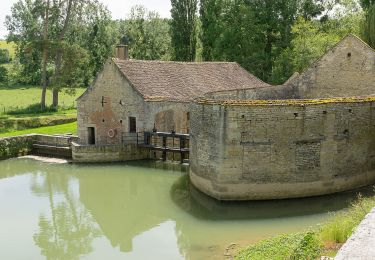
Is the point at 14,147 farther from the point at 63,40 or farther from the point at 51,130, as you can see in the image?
the point at 63,40

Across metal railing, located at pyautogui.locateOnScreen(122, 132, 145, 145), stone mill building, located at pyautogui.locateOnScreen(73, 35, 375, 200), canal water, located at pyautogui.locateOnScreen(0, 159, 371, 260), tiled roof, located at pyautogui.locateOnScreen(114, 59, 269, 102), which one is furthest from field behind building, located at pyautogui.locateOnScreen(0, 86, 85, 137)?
stone mill building, located at pyautogui.locateOnScreen(73, 35, 375, 200)

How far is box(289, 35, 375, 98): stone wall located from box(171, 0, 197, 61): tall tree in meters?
19.5

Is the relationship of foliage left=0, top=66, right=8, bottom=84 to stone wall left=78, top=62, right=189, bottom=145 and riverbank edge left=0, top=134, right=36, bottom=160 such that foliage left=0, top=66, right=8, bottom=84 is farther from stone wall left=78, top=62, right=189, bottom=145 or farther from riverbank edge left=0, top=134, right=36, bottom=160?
stone wall left=78, top=62, right=189, bottom=145

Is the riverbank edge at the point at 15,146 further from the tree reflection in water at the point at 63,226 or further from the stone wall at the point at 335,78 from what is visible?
the stone wall at the point at 335,78

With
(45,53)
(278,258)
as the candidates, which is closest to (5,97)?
(45,53)

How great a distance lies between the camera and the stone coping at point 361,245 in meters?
5.95

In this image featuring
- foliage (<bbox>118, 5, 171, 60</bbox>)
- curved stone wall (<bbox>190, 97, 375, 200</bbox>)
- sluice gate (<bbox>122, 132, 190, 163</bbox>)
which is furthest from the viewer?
foliage (<bbox>118, 5, 171, 60</bbox>)

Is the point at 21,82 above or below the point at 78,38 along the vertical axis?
below

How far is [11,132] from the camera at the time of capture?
100 ft

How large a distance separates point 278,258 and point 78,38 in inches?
1944

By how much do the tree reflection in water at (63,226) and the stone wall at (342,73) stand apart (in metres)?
14.2

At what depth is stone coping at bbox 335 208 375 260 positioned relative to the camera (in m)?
5.95

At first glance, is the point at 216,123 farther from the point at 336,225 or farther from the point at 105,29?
the point at 105,29

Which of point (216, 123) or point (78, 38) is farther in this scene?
point (78, 38)
